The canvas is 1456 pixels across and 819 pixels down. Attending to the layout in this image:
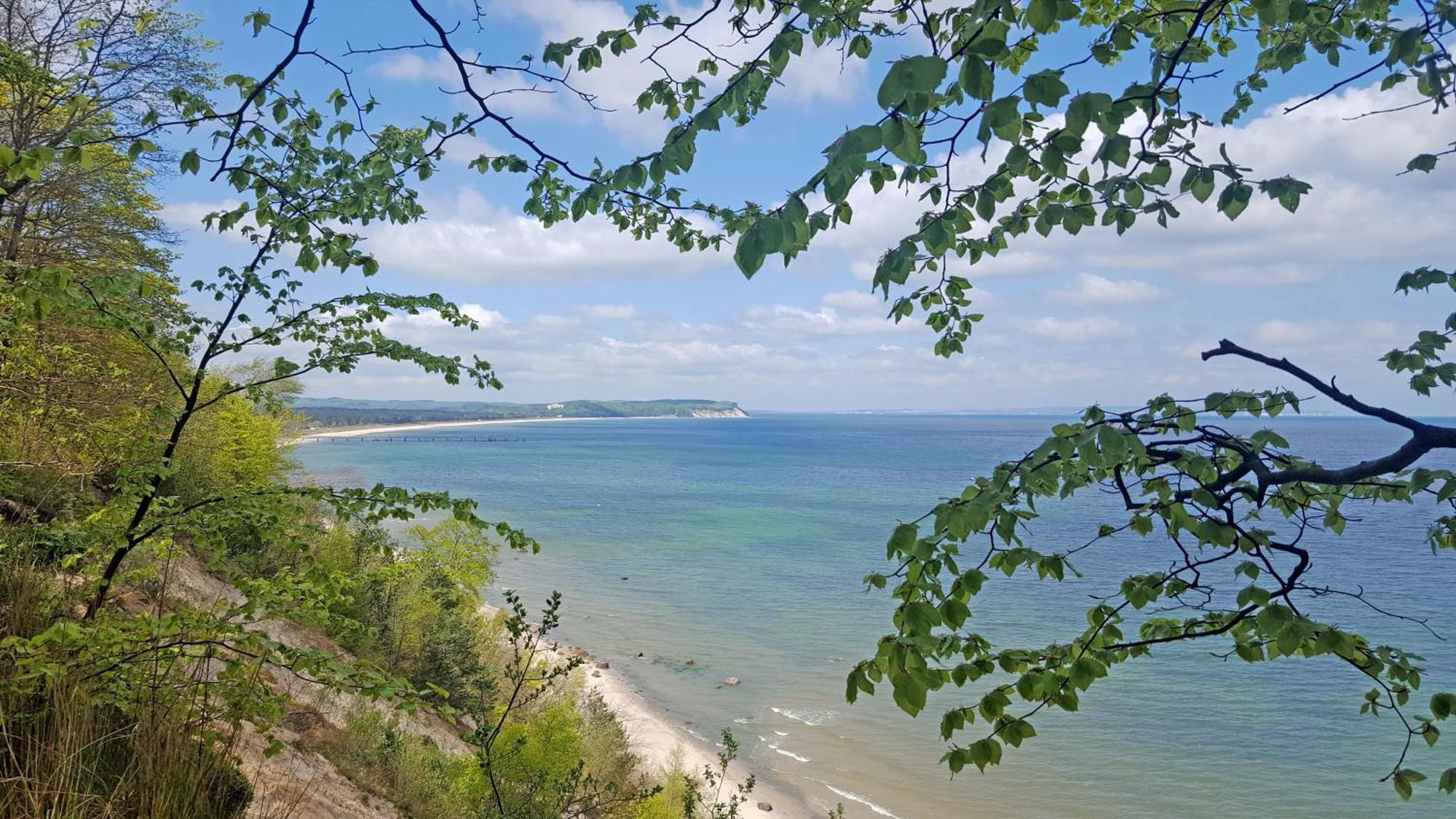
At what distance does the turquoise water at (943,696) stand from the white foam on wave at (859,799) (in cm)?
5

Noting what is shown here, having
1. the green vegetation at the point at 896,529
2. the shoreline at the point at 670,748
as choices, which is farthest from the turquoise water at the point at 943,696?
the green vegetation at the point at 896,529

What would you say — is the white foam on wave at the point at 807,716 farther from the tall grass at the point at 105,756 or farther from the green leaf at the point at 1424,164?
the green leaf at the point at 1424,164

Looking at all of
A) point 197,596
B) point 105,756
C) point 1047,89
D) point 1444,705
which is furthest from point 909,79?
point 197,596

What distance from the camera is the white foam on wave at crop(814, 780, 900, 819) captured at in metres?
14.0

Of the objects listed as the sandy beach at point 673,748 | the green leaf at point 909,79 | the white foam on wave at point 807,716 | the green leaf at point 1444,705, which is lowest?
the white foam on wave at point 807,716

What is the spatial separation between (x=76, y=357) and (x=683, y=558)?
3045cm

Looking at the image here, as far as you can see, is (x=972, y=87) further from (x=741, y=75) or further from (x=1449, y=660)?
(x=1449, y=660)

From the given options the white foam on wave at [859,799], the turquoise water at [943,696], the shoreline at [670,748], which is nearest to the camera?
the shoreline at [670,748]

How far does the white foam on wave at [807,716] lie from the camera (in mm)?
18188

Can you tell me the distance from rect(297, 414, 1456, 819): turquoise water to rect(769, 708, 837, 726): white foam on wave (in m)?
0.05

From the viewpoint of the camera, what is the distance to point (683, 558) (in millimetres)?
37938

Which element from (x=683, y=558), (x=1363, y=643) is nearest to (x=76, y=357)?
(x=1363, y=643)

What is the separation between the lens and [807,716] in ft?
60.7

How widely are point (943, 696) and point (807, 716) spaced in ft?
12.8
